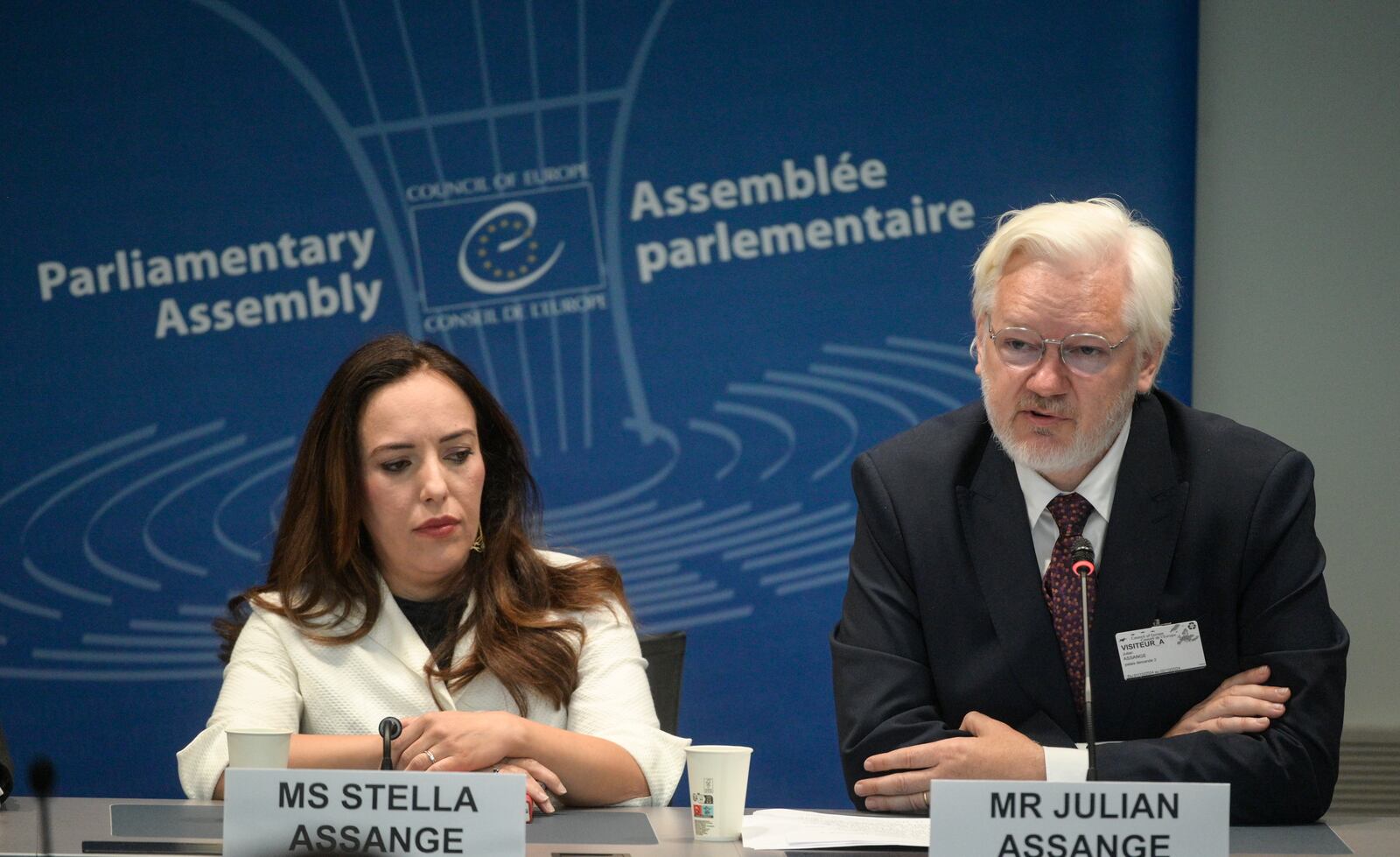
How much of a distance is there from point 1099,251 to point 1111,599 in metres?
0.57

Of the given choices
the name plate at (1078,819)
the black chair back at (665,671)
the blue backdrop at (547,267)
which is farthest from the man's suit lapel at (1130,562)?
the blue backdrop at (547,267)

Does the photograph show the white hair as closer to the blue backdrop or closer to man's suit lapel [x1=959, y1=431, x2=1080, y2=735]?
man's suit lapel [x1=959, y1=431, x2=1080, y2=735]

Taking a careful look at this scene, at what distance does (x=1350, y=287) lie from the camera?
397 centimetres

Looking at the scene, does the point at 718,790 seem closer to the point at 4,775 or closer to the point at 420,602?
the point at 420,602

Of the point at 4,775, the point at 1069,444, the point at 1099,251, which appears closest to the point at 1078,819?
the point at 1069,444

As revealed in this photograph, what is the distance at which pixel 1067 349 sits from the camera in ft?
7.98

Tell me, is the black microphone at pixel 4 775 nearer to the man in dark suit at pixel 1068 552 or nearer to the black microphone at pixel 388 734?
the black microphone at pixel 388 734

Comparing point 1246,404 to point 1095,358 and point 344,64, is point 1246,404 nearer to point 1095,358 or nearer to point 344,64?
point 1095,358

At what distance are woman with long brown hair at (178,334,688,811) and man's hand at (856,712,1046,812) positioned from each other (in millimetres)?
415

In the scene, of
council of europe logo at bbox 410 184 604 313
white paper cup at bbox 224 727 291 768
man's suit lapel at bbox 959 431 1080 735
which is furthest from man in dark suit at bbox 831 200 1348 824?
council of europe logo at bbox 410 184 604 313

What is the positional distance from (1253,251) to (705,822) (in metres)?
2.69

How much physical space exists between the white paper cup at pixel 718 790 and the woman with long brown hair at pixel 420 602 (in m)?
0.41

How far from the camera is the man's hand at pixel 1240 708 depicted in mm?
2268

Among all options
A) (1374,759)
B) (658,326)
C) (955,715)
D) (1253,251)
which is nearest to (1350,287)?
(1253,251)
